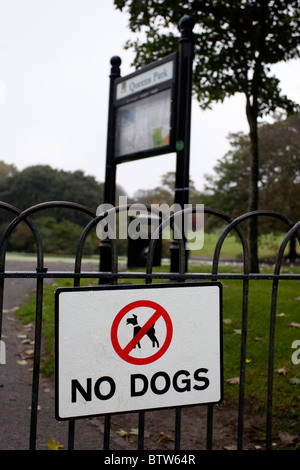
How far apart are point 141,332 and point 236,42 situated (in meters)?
9.54

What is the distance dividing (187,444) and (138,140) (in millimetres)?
3829

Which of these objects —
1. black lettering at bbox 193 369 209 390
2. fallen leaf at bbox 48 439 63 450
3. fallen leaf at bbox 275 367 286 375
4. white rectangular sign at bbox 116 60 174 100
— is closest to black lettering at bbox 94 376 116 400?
black lettering at bbox 193 369 209 390

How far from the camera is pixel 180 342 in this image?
1920mm

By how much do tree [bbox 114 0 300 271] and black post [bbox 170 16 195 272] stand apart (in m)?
4.94

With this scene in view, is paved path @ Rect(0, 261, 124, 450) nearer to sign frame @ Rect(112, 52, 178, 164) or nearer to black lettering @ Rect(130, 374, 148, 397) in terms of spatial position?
black lettering @ Rect(130, 374, 148, 397)

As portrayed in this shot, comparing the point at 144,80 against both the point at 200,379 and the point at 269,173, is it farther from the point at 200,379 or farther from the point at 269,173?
the point at 269,173

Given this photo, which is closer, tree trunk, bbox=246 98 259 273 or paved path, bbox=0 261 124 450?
paved path, bbox=0 261 124 450

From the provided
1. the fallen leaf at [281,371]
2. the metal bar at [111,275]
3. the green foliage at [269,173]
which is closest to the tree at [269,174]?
the green foliage at [269,173]

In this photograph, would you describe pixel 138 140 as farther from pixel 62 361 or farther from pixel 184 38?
pixel 62 361

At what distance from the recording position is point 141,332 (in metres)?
1.86

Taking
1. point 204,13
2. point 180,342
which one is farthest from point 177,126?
point 204,13

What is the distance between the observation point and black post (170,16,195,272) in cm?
445

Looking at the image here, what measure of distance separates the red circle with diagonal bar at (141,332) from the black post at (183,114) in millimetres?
2442

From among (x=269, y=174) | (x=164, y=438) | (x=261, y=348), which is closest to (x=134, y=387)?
(x=164, y=438)
